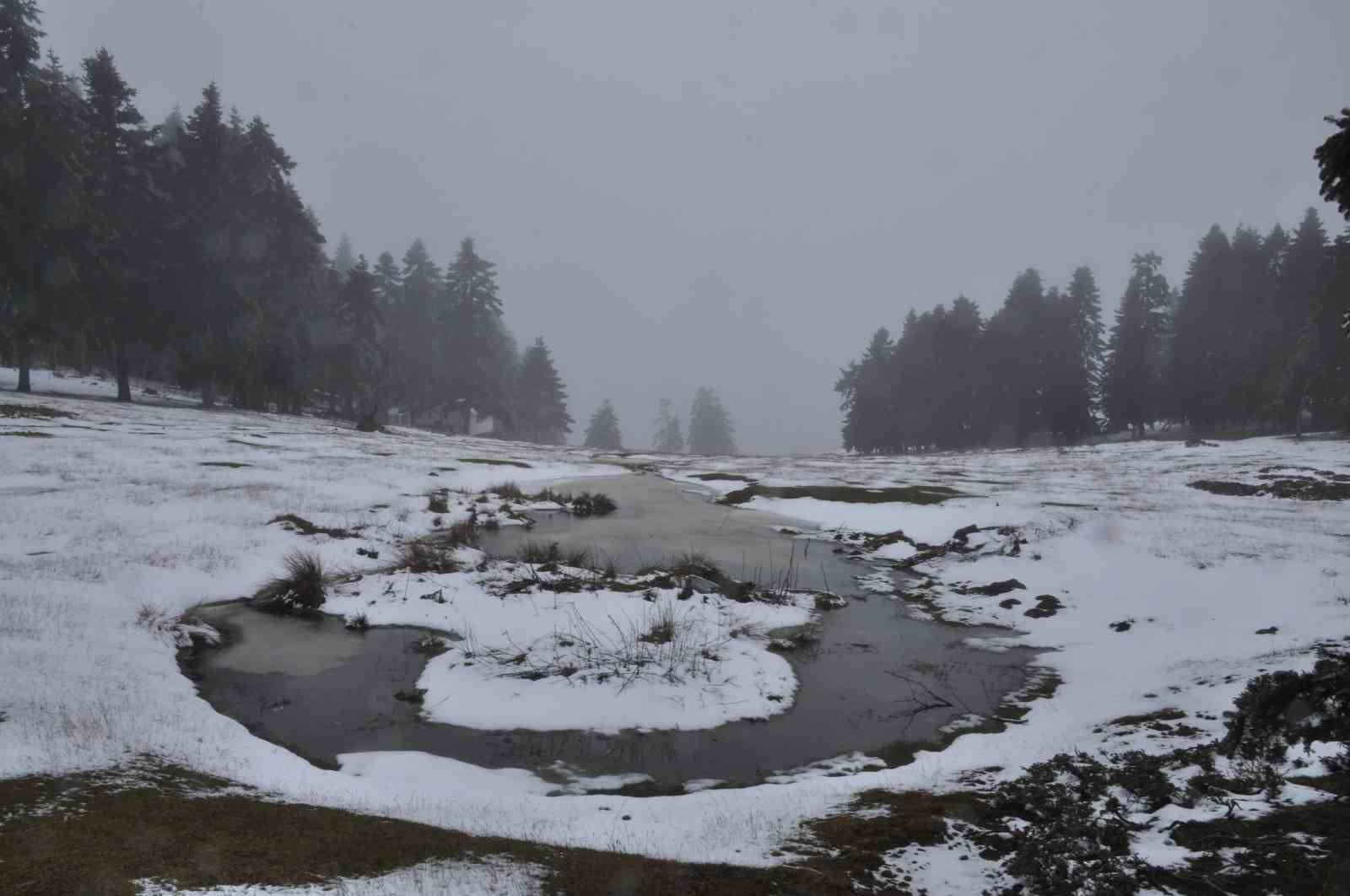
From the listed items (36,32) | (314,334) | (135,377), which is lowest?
(135,377)

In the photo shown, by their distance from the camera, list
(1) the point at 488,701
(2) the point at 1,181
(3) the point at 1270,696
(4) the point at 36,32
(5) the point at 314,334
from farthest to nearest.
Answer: (5) the point at 314,334
(4) the point at 36,32
(2) the point at 1,181
(1) the point at 488,701
(3) the point at 1270,696

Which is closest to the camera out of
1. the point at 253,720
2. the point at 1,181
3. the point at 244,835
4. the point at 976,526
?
the point at 244,835

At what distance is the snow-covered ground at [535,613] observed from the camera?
19.1 feet

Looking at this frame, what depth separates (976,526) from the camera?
17547mm

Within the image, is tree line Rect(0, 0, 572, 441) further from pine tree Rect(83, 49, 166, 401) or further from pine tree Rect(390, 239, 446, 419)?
pine tree Rect(390, 239, 446, 419)

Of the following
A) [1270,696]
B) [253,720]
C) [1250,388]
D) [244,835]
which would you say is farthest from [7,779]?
[1250,388]

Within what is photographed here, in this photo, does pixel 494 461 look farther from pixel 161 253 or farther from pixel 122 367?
pixel 161 253

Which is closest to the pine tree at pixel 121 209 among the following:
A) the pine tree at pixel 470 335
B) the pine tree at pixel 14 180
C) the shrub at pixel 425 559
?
the pine tree at pixel 14 180

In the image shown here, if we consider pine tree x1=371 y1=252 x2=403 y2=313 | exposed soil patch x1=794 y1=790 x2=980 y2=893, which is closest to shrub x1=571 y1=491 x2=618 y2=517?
exposed soil patch x1=794 y1=790 x2=980 y2=893

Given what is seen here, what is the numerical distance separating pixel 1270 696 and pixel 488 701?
24.4ft

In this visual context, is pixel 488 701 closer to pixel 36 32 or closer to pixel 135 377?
pixel 36 32

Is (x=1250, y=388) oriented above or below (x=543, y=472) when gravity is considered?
above

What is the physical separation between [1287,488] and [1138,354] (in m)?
37.1

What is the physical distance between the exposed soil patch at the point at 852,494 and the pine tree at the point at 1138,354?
38846 millimetres
